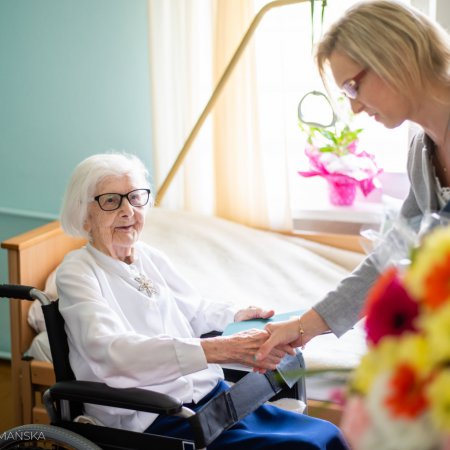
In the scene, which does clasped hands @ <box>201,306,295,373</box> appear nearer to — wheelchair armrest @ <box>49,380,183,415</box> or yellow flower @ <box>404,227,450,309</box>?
wheelchair armrest @ <box>49,380,183,415</box>

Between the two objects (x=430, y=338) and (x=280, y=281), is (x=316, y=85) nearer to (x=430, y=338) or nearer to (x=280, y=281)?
(x=280, y=281)

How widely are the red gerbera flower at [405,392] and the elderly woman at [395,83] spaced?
2.21 feet

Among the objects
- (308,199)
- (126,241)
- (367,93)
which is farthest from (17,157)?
(367,93)

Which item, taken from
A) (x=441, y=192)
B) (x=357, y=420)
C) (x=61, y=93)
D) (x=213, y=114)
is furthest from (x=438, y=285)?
(x=61, y=93)

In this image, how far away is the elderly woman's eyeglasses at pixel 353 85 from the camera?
1.47 metres

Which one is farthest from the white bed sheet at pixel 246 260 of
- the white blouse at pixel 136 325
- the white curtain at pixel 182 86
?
the white blouse at pixel 136 325

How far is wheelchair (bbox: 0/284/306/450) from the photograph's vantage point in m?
1.52

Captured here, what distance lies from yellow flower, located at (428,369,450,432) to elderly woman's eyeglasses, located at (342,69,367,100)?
102 centimetres

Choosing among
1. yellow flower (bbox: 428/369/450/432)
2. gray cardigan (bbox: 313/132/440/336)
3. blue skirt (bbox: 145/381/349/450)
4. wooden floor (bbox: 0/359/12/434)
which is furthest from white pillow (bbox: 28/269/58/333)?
yellow flower (bbox: 428/369/450/432)

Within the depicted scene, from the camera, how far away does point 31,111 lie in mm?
3496

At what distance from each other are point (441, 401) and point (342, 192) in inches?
110

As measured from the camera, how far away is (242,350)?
173 cm

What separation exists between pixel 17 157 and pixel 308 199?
1.43m

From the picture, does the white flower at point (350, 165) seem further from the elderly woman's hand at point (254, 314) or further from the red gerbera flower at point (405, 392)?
the red gerbera flower at point (405, 392)
